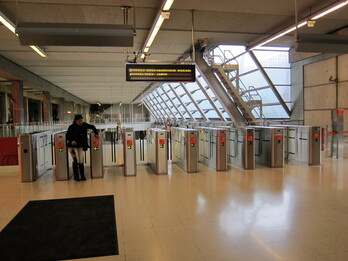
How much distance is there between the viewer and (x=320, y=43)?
5.20 m

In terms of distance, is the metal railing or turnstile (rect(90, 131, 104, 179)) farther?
the metal railing

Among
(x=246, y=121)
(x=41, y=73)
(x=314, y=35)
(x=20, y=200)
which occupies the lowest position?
(x=20, y=200)

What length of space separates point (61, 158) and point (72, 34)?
3.02 m

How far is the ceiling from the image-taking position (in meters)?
6.14

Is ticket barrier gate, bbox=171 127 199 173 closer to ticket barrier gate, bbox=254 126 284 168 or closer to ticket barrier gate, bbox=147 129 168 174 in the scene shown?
ticket barrier gate, bbox=147 129 168 174

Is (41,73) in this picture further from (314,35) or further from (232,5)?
(314,35)

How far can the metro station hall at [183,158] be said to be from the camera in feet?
10.1

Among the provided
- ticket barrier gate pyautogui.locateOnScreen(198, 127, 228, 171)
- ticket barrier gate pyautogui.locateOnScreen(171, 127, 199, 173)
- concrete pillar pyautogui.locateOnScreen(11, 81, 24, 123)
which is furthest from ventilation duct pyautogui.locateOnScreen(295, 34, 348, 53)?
concrete pillar pyautogui.locateOnScreen(11, 81, 24, 123)

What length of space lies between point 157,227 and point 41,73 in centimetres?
1350

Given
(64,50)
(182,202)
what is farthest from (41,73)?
(182,202)

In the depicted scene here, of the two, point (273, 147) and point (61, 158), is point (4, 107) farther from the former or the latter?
point (273, 147)

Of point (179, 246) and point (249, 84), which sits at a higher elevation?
point (249, 84)

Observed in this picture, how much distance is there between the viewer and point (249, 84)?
13492 mm

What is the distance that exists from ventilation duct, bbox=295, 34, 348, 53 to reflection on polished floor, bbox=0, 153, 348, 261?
264cm
